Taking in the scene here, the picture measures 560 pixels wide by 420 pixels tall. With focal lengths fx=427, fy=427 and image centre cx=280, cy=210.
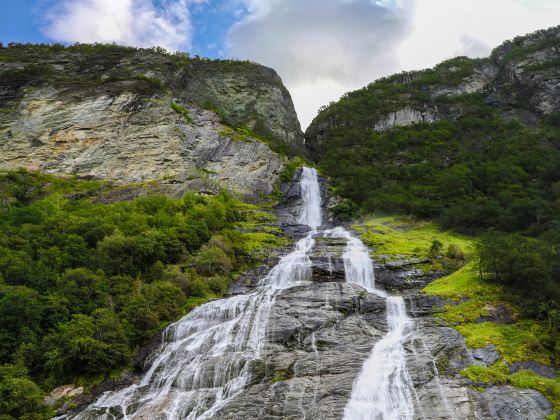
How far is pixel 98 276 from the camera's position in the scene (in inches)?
1023

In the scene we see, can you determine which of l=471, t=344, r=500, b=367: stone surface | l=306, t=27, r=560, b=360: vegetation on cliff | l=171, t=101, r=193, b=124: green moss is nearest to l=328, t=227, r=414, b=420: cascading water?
l=471, t=344, r=500, b=367: stone surface

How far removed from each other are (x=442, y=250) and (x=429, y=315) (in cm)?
981

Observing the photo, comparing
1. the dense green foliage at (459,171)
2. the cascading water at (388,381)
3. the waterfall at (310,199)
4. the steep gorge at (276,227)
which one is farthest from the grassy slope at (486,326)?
the waterfall at (310,199)

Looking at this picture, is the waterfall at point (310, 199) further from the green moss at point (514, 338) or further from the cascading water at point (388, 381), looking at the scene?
the green moss at point (514, 338)

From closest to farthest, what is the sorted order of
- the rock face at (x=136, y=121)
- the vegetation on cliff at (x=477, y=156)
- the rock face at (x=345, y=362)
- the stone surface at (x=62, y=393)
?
the rock face at (x=345, y=362), the stone surface at (x=62, y=393), the vegetation on cliff at (x=477, y=156), the rock face at (x=136, y=121)

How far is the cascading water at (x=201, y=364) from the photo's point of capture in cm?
1709

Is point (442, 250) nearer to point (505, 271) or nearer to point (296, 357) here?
point (505, 271)

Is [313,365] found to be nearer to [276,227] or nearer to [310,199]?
[276,227]

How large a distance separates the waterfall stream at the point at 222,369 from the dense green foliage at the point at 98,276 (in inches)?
82.6

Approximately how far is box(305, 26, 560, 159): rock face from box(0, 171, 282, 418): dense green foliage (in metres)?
38.9

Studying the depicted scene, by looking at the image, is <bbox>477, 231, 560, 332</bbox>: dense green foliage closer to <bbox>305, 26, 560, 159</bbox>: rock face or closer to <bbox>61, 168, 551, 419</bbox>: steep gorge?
<bbox>61, 168, 551, 419</bbox>: steep gorge

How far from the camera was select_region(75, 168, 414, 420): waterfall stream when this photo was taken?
1603 cm

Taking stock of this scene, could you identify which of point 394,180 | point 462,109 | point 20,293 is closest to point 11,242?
point 20,293

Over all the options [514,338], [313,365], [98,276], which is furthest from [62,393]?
[514,338]
